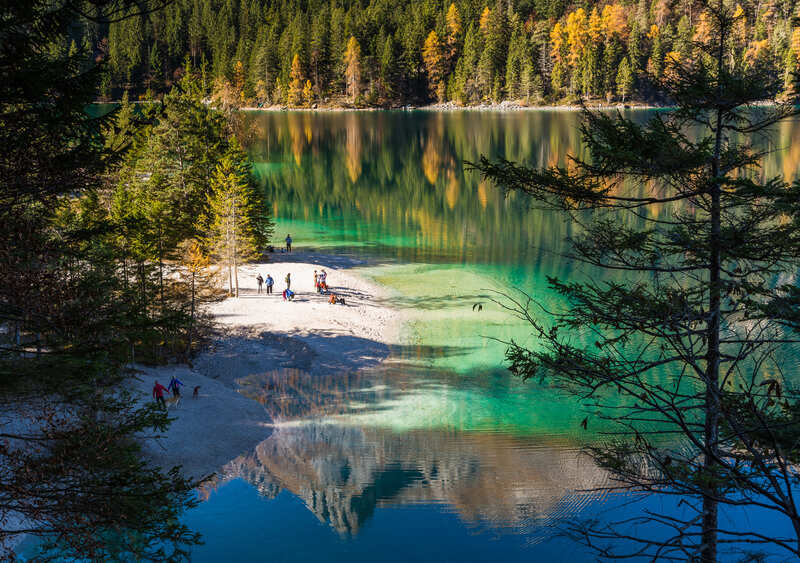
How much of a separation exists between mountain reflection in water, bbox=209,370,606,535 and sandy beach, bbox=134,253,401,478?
1095mm

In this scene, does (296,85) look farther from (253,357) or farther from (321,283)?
(253,357)

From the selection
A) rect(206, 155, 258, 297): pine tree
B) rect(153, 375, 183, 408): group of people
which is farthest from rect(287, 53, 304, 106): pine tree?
rect(153, 375, 183, 408): group of people

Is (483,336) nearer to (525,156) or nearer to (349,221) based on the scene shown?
(349,221)

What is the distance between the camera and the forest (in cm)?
13225

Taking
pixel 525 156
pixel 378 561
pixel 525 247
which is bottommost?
pixel 378 561

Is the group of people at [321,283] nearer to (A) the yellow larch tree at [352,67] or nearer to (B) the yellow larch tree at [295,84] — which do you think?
(A) the yellow larch tree at [352,67]

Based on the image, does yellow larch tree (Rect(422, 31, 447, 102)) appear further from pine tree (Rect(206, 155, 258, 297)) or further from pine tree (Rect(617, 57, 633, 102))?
pine tree (Rect(206, 155, 258, 297))

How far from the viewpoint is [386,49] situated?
458 feet

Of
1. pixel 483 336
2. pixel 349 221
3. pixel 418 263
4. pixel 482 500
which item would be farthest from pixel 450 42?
pixel 482 500

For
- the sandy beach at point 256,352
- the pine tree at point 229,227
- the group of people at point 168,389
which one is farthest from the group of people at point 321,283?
the group of people at point 168,389

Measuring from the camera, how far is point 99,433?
8359 millimetres

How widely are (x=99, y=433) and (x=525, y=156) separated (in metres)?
75.3

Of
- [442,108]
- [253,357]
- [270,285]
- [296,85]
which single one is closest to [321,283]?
[270,285]

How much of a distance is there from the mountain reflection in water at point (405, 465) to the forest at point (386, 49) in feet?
362
